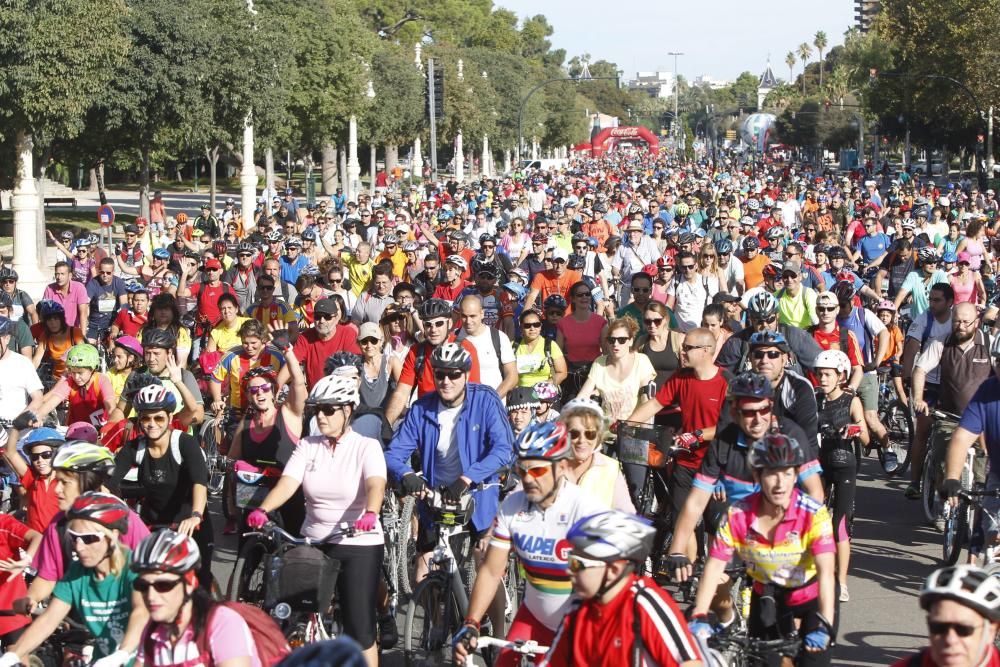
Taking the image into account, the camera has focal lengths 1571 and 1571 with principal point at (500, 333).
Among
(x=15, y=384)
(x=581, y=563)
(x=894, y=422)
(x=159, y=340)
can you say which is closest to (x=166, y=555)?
(x=581, y=563)

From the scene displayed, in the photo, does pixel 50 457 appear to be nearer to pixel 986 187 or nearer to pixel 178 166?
pixel 986 187

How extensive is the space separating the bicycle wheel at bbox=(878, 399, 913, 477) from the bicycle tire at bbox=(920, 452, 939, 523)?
1528mm

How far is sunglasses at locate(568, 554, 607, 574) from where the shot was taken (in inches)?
180

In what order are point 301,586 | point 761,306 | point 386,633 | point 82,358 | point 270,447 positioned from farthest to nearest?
point 761,306
point 82,358
point 270,447
point 386,633
point 301,586

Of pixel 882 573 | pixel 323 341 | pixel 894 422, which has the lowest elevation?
pixel 882 573

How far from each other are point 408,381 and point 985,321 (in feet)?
19.9

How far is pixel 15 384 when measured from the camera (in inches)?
388

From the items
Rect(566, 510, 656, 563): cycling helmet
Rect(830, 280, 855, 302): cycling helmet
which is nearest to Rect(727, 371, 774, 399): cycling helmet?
Rect(566, 510, 656, 563): cycling helmet

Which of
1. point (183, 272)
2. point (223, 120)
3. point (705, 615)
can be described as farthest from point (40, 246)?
point (705, 615)

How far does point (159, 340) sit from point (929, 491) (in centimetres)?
559

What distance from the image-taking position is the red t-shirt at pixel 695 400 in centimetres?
898

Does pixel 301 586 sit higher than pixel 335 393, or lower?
lower

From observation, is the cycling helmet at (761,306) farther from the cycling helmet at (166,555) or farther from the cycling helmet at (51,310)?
the cycling helmet at (166,555)

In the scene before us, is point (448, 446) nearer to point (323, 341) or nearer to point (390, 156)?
point (323, 341)
